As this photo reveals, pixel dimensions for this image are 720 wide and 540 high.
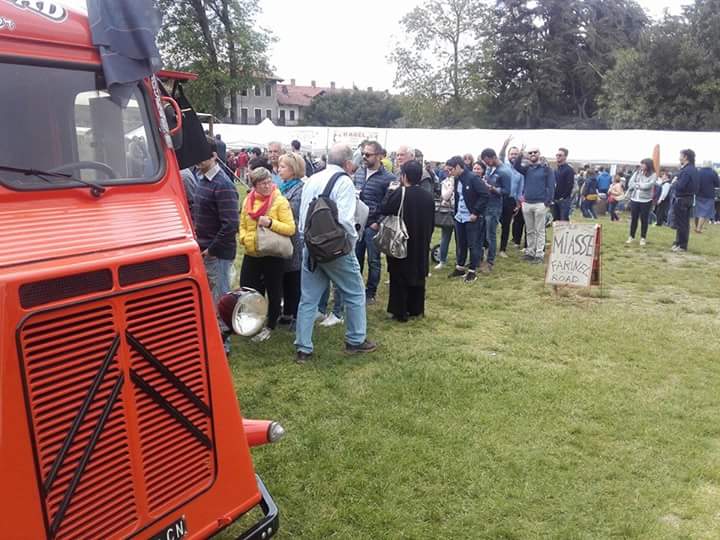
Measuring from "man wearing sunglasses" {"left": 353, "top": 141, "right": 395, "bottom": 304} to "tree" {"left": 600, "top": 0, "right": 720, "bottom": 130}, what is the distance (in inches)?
1297

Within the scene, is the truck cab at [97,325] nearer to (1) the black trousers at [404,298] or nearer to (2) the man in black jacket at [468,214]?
(1) the black trousers at [404,298]

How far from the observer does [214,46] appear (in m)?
38.2

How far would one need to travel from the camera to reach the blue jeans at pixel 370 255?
7227 millimetres

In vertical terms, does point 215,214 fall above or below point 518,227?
above

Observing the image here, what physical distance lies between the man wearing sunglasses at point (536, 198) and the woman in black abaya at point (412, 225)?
395 centimetres

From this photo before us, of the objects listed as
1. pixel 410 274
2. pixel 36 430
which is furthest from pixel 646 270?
pixel 36 430

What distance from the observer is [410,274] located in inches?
258

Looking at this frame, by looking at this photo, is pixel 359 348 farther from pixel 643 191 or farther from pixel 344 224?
pixel 643 191

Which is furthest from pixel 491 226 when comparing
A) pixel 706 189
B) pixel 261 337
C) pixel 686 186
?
pixel 706 189

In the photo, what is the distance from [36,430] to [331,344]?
419 cm

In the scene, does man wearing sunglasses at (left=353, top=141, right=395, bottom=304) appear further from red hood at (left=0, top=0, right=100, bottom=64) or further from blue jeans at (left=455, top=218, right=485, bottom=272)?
red hood at (left=0, top=0, right=100, bottom=64)

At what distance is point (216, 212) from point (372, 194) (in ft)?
8.01

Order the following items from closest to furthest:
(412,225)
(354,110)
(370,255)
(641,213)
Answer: (412,225), (370,255), (641,213), (354,110)

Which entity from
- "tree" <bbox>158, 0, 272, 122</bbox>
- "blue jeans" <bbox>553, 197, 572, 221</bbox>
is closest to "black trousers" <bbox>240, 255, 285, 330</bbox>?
"blue jeans" <bbox>553, 197, 572, 221</bbox>
